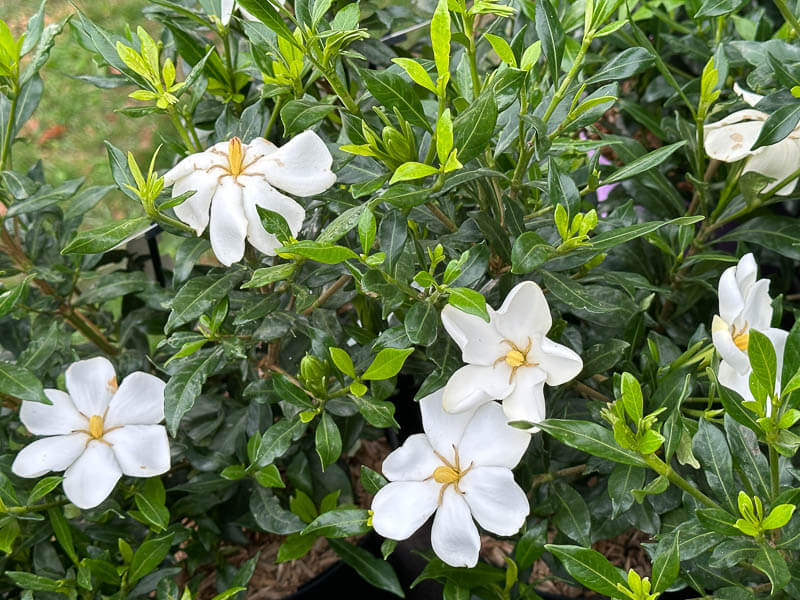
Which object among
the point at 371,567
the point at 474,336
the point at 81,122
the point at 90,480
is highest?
the point at 474,336

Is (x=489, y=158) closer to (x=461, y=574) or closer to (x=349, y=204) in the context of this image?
(x=349, y=204)

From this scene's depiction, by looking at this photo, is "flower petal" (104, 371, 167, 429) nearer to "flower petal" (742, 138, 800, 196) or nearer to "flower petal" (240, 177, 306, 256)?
"flower petal" (240, 177, 306, 256)

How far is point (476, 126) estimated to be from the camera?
0.84 m

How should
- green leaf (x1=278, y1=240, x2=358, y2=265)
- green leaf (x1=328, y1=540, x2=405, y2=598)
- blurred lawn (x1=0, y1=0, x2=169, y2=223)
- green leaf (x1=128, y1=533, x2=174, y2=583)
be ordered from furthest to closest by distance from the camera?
blurred lawn (x1=0, y1=0, x2=169, y2=223)
green leaf (x1=328, y1=540, x2=405, y2=598)
green leaf (x1=128, y1=533, x2=174, y2=583)
green leaf (x1=278, y1=240, x2=358, y2=265)

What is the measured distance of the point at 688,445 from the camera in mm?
929

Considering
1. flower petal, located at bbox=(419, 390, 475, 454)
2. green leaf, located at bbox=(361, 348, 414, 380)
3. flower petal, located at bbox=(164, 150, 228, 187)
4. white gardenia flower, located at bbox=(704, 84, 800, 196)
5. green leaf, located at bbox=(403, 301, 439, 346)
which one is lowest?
flower petal, located at bbox=(419, 390, 475, 454)

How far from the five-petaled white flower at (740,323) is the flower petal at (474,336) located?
22cm

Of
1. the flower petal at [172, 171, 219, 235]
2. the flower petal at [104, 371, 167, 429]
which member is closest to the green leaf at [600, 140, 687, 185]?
the flower petal at [172, 171, 219, 235]

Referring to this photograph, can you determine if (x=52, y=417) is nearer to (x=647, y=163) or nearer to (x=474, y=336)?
(x=474, y=336)

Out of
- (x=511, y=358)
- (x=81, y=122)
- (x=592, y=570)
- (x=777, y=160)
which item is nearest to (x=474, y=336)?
(x=511, y=358)

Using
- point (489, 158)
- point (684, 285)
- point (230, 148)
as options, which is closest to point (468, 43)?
point (489, 158)

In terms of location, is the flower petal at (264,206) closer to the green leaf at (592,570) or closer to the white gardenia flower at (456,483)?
the white gardenia flower at (456,483)

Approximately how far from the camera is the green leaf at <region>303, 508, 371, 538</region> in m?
1.05

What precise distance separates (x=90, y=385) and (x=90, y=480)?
121 millimetres
